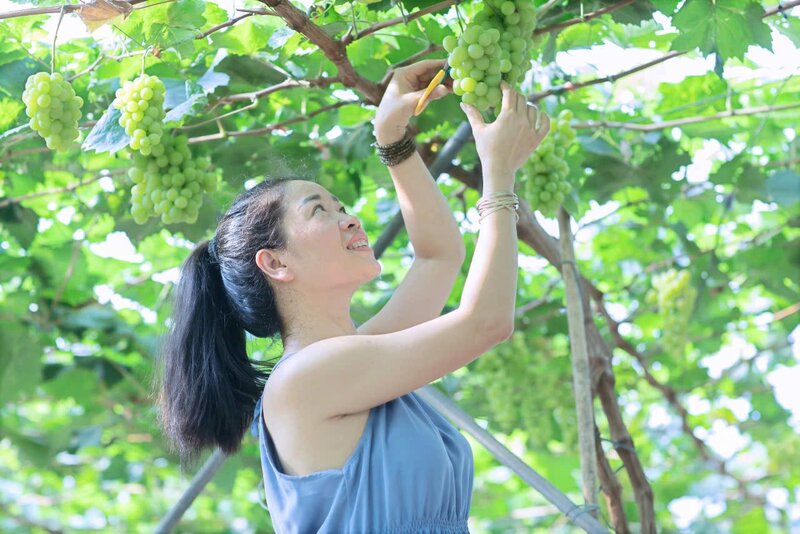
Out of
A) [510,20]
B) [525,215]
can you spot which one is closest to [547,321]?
[525,215]

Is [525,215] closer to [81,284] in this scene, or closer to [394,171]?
[394,171]

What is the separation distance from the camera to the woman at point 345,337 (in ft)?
5.72

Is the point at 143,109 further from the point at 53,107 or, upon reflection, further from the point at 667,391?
the point at 667,391

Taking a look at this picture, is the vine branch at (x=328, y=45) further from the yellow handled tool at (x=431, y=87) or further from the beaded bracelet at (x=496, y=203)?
the beaded bracelet at (x=496, y=203)

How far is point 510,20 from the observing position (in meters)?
1.88

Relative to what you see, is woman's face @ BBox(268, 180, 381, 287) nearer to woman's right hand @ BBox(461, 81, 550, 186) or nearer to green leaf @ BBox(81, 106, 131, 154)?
woman's right hand @ BBox(461, 81, 550, 186)

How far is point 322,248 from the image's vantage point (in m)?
1.97

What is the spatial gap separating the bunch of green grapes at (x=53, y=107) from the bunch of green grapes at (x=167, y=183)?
0.27 m

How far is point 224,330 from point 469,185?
108cm

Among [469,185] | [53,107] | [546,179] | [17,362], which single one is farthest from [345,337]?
[17,362]

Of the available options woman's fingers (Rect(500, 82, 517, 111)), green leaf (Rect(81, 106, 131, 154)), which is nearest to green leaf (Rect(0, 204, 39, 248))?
green leaf (Rect(81, 106, 131, 154))

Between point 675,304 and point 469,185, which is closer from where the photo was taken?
point 469,185

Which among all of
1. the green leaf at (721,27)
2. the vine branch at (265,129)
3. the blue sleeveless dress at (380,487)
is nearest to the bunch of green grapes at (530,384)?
the vine branch at (265,129)

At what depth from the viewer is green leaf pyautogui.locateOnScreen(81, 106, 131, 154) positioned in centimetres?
220
